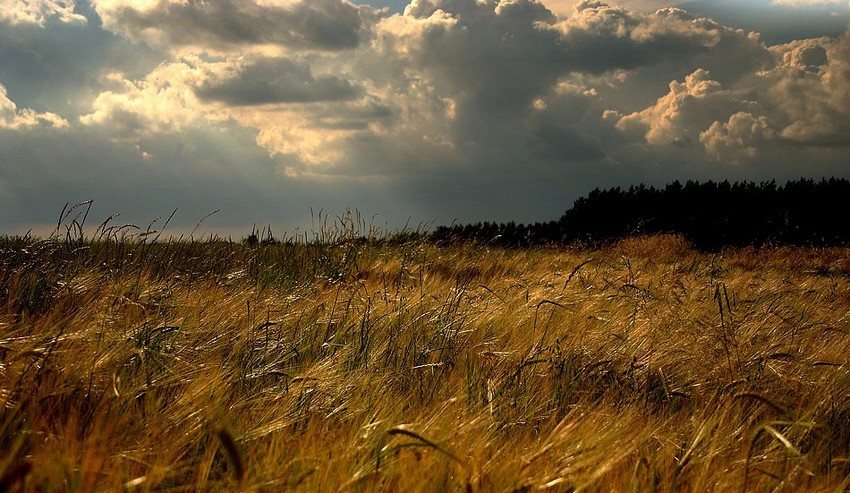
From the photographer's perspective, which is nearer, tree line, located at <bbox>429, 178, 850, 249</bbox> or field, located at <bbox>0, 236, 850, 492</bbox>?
field, located at <bbox>0, 236, 850, 492</bbox>

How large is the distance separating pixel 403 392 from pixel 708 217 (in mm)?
20543

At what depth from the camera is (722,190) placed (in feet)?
80.2

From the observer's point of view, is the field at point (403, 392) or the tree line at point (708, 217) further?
the tree line at point (708, 217)

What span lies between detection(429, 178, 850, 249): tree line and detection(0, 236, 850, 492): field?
1073cm

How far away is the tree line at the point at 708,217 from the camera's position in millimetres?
18562

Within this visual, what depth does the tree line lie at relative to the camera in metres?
18.6

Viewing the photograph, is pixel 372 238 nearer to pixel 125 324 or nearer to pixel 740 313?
pixel 740 313

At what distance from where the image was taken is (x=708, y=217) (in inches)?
822

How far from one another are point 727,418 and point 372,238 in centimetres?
761

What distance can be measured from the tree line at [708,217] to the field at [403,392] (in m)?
10.7

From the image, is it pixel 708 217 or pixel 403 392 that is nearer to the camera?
pixel 403 392

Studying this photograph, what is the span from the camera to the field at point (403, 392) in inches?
68.3

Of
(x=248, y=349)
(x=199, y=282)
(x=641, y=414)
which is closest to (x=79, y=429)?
(x=248, y=349)

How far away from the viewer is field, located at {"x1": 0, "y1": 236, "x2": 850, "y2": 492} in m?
1.74
